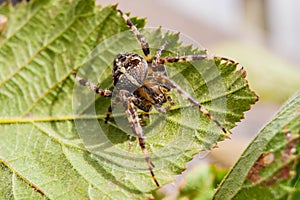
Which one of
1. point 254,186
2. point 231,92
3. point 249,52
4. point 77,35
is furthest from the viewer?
point 249,52

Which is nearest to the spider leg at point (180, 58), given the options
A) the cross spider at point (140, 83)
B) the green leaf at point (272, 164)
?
the cross spider at point (140, 83)

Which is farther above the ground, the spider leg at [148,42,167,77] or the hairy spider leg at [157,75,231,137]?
the spider leg at [148,42,167,77]

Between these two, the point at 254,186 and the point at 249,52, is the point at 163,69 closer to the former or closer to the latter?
the point at 254,186

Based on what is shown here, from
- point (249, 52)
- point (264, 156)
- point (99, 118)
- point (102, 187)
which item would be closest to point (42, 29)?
point (99, 118)

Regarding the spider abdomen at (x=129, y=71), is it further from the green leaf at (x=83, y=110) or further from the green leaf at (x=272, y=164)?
the green leaf at (x=272, y=164)

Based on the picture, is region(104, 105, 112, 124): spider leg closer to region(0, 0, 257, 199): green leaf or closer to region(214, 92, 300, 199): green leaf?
region(0, 0, 257, 199): green leaf

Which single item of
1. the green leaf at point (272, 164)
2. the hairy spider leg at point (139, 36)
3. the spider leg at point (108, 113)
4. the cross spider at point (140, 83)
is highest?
the hairy spider leg at point (139, 36)

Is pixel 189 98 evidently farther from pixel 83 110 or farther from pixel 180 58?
pixel 83 110

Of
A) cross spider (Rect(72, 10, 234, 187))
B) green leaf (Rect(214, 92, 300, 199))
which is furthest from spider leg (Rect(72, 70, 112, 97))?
green leaf (Rect(214, 92, 300, 199))
